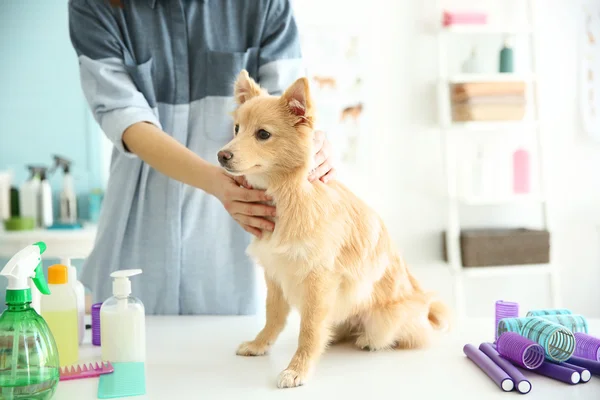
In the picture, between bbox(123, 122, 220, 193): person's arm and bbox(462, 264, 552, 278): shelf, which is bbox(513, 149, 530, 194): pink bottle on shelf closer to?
bbox(462, 264, 552, 278): shelf

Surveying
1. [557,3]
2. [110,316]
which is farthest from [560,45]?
[110,316]

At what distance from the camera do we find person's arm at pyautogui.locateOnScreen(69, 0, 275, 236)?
114 cm

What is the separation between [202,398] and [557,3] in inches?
128

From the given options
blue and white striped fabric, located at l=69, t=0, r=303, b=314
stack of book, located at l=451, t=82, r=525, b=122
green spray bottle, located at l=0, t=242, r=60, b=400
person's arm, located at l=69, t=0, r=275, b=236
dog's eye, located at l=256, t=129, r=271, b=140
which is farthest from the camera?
stack of book, located at l=451, t=82, r=525, b=122

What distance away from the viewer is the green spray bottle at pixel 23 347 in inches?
32.8

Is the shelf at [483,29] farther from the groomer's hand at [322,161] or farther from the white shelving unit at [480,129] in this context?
the groomer's hand at [322,161]

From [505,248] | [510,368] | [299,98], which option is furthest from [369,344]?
[505,248]

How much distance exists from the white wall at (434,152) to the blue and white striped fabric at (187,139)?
1.76 meters

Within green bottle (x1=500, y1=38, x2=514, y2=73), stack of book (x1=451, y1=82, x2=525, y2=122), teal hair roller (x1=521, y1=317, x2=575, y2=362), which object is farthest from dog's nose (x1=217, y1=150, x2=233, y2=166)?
green bottle (x1=500, y1=38, x2=514, y2=73)

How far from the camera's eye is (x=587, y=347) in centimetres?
97

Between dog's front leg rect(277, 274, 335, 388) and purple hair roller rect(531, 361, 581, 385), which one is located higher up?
dog's front leg rect(277, 274, 335, 388)

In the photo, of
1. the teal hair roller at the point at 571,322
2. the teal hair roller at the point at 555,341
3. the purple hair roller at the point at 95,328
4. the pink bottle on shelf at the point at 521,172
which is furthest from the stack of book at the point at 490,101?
the purple hair roller at the point at 95,328

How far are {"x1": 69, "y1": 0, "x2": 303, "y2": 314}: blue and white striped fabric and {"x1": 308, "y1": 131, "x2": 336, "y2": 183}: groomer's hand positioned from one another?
15.0 inches

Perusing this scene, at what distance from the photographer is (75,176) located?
313 centimetres
